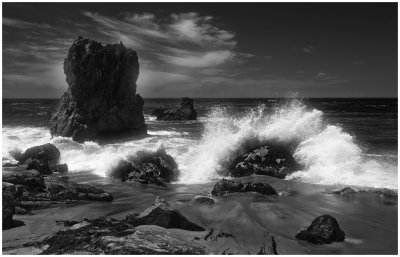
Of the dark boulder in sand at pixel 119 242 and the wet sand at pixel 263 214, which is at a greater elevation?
the dark boulder in sand at pixel 119 242

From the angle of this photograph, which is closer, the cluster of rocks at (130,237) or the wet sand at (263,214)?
the cluster of rocks at (130,237)

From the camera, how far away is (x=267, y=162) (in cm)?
1572

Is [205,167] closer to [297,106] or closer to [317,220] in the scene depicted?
[297,106]

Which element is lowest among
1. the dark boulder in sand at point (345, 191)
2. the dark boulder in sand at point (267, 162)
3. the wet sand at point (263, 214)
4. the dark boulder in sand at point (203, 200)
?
the wet sand at point (263, 214)

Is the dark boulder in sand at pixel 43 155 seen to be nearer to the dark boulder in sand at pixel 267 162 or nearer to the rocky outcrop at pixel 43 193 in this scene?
the rocky outcrop at pixel 43 193

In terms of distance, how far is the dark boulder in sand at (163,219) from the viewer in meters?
8.12

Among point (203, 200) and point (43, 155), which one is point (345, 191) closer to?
point (203, 200)

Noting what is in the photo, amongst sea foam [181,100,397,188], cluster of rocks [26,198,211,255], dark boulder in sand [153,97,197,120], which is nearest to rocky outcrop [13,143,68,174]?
→ sea foam [181,100,397,188]

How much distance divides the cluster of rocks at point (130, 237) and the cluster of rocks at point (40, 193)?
2214 mm

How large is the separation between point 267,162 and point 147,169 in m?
5.43

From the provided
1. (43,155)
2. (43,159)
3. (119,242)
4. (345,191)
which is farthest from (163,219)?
(43,155)

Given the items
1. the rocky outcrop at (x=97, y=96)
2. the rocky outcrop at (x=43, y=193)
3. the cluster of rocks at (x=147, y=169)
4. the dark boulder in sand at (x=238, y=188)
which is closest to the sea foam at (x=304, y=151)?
the cluster of rocks at (x=147, y=169)

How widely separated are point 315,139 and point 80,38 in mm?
19995

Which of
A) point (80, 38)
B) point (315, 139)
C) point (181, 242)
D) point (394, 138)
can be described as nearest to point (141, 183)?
point (181, 242)
